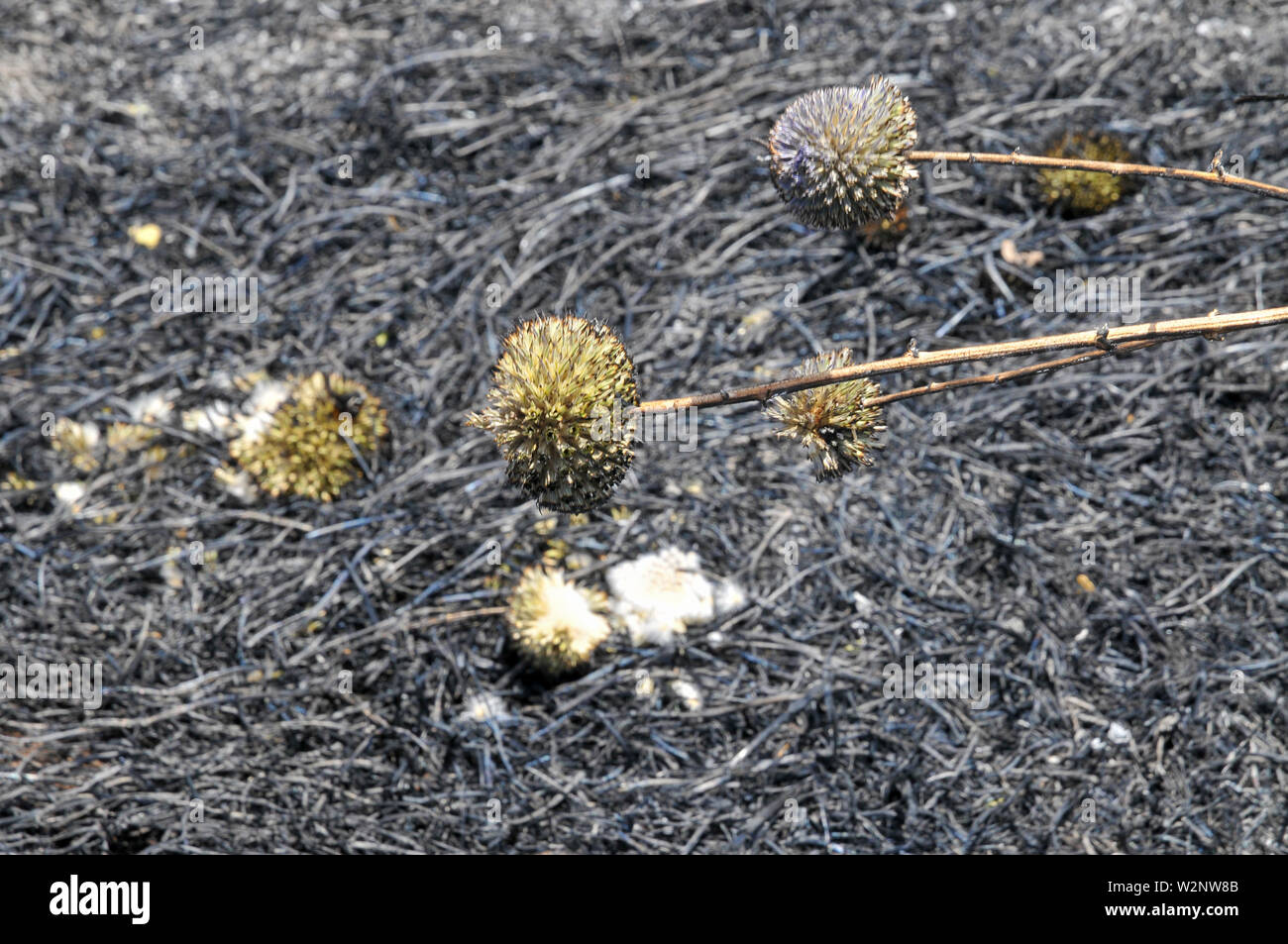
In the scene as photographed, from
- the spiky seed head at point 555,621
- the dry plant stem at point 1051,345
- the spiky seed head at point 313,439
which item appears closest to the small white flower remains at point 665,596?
the spiky seed head at point 555,621

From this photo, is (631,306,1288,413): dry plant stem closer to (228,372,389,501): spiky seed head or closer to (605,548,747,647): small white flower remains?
(605,548,747,647): small white flower remains

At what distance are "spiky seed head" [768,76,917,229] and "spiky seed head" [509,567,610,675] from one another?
1335mm

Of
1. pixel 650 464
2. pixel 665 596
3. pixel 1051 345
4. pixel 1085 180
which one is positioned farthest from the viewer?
pixel 1085 180

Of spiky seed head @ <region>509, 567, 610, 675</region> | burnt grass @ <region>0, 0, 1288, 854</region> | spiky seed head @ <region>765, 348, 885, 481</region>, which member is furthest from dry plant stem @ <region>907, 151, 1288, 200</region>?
spiky seed head @ <region>509, 567, 610, 675</region>

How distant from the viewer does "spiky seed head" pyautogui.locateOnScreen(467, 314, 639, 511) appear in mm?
1359

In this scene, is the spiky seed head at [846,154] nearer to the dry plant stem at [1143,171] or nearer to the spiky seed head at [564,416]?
the dry plant stem at [1143,171]

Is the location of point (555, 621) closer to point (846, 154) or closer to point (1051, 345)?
point (846, 154)

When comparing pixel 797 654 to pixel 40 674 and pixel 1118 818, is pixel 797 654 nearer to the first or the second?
pixel 1118 818

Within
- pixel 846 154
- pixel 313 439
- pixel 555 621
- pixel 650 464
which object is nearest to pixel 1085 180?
pixel 650 464

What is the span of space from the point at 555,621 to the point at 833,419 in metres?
1.28

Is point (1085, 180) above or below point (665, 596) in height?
above

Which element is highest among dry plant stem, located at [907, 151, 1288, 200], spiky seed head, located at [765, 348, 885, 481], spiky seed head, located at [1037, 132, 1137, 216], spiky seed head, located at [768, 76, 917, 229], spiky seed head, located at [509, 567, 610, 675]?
spiky seed head, located at [1037, 132, 1137, 216]

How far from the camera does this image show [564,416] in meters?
1.36

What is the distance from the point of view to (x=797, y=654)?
2613mm
